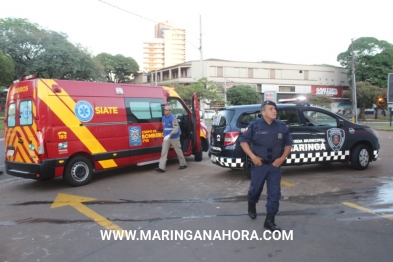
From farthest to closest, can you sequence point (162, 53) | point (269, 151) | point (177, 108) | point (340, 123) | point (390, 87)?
point (162, 53), point (390, 87), point (177, 108), point (340, 123), point (269, 151)

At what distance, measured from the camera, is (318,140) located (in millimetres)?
7094

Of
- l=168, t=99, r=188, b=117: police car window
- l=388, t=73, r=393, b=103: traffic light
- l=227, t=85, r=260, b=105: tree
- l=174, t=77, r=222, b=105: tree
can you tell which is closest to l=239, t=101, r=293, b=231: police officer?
l=168, t=99, r=188, b=117: police car window

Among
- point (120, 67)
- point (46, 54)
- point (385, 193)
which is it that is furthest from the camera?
point (120, 67)

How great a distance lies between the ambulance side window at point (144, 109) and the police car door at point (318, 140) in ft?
11.7

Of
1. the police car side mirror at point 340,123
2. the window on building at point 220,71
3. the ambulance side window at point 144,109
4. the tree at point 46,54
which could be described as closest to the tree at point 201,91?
the tree at point 46,54

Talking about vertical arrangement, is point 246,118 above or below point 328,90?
below

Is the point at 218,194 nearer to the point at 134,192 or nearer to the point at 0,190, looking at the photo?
the point at 134,192

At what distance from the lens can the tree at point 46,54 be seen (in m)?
34.5

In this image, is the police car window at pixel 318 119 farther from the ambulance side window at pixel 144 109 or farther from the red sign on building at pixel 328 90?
the red sign on building at pixel 328 90

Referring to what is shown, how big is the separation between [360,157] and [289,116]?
210cm

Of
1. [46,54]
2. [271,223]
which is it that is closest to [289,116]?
[271,223]

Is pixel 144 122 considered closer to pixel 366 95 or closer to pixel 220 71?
pixel 366 95

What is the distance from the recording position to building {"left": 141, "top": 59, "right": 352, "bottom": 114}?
179ft

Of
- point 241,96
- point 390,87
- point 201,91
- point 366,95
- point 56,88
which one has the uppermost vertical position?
point 201,91
